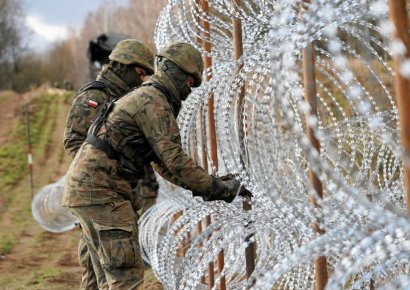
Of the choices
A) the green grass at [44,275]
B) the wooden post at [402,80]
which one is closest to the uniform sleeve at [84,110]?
the wooden post at [402,80]

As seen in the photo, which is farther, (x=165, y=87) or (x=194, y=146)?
(x=194, y=146)

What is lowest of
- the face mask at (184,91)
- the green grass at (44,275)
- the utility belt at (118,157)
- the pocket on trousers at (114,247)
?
the green grass at (44,275)

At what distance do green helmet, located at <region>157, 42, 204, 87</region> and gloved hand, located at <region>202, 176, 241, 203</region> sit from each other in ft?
2.08

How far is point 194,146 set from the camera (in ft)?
22.1

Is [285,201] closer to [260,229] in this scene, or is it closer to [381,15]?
[260,229]

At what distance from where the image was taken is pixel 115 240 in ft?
13.6

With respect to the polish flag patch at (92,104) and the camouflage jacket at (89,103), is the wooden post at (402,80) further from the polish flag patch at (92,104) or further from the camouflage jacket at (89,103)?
the polish flag patch at (92,104)

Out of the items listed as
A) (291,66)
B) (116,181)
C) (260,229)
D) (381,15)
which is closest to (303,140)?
(291,66)

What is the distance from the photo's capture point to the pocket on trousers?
4129 millimetres

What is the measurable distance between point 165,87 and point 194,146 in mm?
2772

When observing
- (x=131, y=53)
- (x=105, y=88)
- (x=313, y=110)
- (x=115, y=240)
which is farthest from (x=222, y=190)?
(x=105, y=88)

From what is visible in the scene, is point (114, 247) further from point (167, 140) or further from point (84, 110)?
point (84, 110)

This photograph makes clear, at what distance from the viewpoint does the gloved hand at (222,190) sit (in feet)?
12.9

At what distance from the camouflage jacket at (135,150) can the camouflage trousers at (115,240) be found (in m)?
0.07
